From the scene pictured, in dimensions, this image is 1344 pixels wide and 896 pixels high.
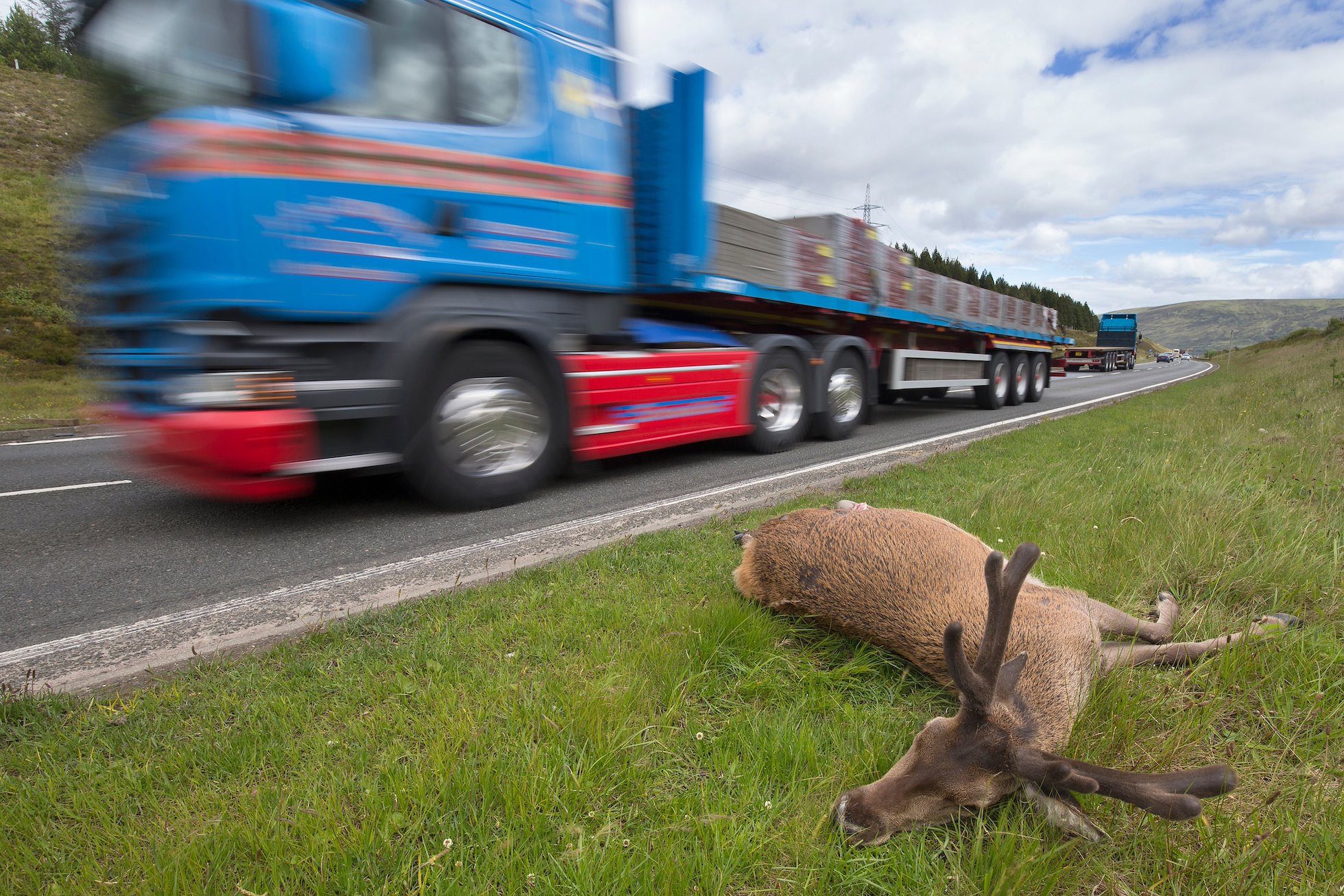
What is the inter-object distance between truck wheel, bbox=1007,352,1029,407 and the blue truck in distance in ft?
29.7

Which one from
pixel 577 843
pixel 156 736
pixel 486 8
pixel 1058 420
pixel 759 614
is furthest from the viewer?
pixel 1058 420

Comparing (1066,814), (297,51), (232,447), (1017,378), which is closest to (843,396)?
(297,51)

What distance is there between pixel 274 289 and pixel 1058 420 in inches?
366

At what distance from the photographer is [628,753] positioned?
1754mm

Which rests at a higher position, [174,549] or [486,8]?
[486,8]

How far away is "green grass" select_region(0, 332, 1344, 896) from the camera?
141 cm

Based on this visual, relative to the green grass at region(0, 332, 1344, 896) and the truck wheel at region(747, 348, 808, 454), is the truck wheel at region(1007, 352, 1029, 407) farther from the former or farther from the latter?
the green grass at region(0, 332, 1344, 896)

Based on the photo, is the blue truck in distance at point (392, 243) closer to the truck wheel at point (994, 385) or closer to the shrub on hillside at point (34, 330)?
the truck wheel at point (994, 385)

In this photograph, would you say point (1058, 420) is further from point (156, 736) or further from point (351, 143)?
point (156, 736)

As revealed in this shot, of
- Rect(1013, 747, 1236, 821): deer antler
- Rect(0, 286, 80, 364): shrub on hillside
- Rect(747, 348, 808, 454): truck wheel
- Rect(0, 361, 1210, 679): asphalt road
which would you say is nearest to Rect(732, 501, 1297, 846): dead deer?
Rect(1013, 747, 1236, 821): deer antler

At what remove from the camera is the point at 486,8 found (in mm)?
4359

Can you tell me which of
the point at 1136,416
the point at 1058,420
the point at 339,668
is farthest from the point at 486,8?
the point at 1136,416

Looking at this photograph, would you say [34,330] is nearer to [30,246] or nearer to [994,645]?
[30,246]

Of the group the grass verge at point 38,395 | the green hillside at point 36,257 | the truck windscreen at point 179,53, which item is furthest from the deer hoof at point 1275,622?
the grass verge at point 38,395
